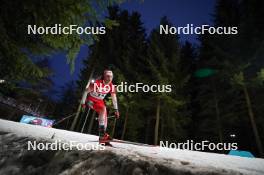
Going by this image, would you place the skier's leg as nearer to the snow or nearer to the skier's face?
the snow

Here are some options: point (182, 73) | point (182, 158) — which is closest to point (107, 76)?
point (182, 158)

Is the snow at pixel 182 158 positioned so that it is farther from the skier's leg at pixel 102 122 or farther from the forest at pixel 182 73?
the forest at pixel 182 73

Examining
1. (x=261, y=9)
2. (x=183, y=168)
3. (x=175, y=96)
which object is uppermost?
(x=261, y=9)

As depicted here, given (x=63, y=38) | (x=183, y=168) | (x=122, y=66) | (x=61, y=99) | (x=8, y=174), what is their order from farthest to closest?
1. (x=61, y=99)
2. (x=122, y=66)
3. (x=63, y=38)
4. (x=8, y=174)
5. (x=183, y=168)

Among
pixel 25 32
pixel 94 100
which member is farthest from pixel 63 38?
pixel 94 100

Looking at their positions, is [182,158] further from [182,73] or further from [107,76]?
[182,73]

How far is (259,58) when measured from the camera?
1470cm

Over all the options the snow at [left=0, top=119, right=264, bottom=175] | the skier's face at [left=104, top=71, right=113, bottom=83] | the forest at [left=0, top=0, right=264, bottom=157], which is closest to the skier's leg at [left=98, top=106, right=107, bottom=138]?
the snow at [left=0, top=119, right=264, bottom=175]

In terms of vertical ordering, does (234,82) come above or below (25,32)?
above

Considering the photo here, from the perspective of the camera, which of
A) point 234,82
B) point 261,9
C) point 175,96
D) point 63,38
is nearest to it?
point 63,38

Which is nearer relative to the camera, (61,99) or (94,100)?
(94,100)

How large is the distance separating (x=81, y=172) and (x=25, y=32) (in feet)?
13.1

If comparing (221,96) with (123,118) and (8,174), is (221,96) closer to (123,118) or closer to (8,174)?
(123,118)

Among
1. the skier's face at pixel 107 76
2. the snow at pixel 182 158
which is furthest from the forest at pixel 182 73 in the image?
the snow at pixel 182 158
